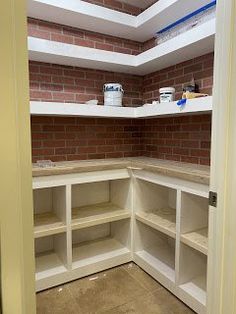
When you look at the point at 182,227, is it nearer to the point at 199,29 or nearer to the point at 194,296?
the point at 194,296

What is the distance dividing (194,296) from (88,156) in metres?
1.45

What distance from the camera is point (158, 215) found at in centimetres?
217

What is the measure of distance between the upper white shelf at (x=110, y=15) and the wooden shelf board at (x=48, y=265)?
2.05 m

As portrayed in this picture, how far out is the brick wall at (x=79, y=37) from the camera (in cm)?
200

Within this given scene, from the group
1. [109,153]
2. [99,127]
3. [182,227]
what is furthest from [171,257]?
[99,127]

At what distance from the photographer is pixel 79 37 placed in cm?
218

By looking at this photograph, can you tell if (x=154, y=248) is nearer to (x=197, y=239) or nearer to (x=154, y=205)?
(x=154, y=205)

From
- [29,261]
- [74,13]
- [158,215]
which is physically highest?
[74,13]

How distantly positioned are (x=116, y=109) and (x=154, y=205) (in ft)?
3.20

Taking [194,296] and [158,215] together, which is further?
[158,215]

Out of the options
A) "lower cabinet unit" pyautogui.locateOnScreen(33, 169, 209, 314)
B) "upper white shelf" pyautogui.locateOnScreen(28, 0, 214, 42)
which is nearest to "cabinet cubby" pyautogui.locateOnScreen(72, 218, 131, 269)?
"lower cabinet unit" pyautogui.locateOnScreen(33, 169, 209, 314)

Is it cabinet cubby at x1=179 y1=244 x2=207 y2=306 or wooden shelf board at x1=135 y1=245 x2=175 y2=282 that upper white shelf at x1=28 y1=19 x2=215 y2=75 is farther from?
wooden shelf board at x1=135 y1=245 x2=175 y2=282
